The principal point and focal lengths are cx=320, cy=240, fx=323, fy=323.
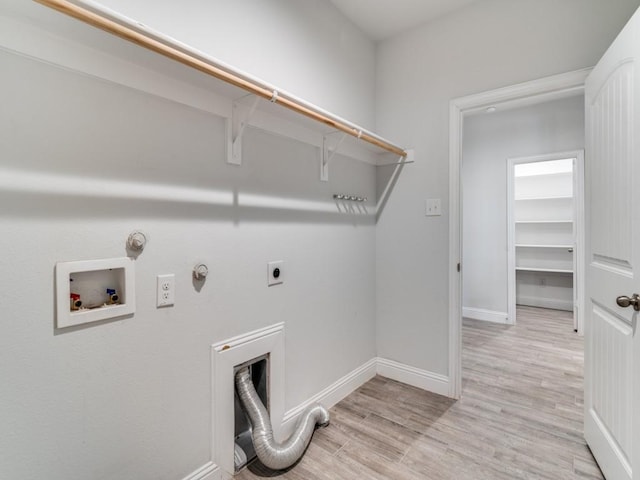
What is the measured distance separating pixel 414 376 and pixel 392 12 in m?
2.58

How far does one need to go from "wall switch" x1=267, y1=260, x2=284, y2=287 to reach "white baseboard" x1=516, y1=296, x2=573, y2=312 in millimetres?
4690

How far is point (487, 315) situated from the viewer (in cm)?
419

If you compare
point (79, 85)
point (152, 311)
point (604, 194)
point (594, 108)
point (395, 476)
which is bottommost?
point (395, 476)

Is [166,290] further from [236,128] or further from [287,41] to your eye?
[287,41]

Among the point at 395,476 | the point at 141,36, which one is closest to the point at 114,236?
the point at 141,36

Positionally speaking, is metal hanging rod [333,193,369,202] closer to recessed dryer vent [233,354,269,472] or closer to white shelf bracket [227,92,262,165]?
white shelf bracket [227,92,262,165]

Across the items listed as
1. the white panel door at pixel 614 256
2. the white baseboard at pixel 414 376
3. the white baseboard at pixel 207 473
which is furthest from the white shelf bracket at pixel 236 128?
the white baseboard at pixel 414 376

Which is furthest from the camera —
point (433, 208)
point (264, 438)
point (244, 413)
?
point (433, 208)

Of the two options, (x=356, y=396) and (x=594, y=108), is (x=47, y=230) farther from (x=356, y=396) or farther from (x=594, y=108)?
(x=594, y=108)

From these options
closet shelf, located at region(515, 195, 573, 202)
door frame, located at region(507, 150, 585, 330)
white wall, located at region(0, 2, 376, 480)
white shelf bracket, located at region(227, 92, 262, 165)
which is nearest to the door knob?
white wall, located at region(0, 2, 376, 480)

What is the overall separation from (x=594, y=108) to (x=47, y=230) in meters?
2.39

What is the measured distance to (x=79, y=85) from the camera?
1.03 m

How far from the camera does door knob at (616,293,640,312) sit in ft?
4.03

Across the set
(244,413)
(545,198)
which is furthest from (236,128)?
(545,198)
